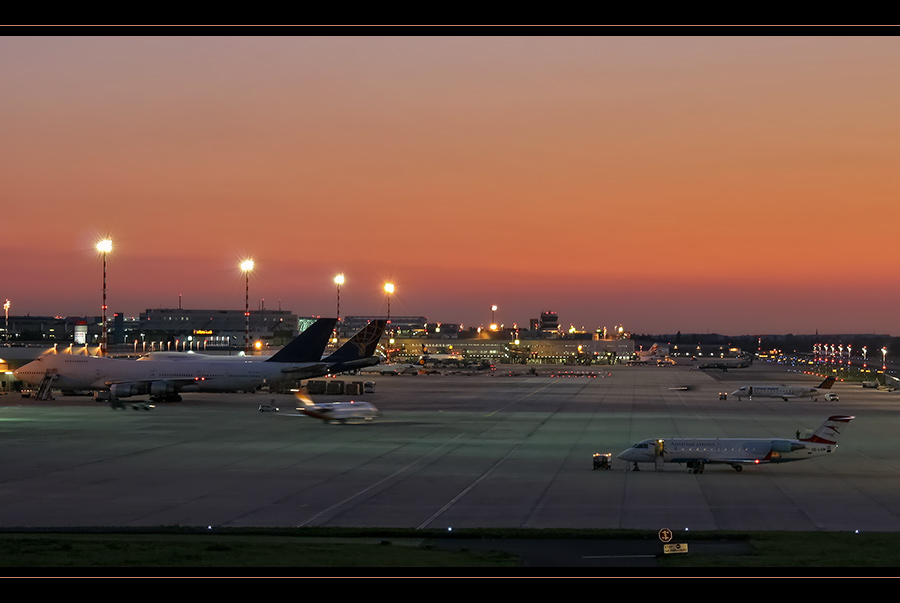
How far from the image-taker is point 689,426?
82.0 m

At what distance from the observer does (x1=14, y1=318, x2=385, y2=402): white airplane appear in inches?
3959

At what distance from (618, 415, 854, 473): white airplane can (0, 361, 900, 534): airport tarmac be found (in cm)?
84

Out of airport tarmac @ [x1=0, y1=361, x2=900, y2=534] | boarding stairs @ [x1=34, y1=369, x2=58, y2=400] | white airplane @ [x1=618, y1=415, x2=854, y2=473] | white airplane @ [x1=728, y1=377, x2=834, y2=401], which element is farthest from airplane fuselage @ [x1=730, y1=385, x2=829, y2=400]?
boarding stairs @ [x1=34, y1=369, x2=58, y2=400]

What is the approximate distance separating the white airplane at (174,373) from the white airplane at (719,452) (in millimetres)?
55152

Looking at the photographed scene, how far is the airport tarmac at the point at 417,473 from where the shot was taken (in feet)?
124

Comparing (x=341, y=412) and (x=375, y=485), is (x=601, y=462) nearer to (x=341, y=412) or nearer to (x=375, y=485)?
(x=375, y=485)

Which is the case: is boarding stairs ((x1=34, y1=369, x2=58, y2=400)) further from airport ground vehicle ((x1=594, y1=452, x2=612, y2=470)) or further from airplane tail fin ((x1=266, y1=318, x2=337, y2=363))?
airport ground vehicle ((x1=594, y1=452, x2=612, y2=470))

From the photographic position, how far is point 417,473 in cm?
5066

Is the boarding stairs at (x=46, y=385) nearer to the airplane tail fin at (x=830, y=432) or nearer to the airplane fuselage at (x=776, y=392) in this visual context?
the airplane tail fin at (x=830, y=432)

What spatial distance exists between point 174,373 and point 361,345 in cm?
2306

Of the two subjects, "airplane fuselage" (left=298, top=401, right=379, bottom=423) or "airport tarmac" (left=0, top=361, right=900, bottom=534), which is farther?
"airplane fuselage" (left=298, top=401, right=379, bottom=423)

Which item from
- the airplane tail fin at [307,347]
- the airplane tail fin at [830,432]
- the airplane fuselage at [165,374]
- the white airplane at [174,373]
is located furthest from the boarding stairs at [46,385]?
the airplane tail fin at [830,432]

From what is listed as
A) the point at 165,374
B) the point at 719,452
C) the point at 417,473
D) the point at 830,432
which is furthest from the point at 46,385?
the point at 830,432

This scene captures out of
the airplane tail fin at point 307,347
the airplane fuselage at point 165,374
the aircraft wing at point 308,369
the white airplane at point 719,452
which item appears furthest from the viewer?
the airplane tail fin at point 307,347
